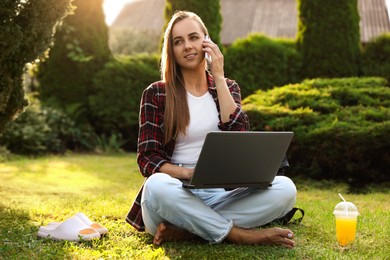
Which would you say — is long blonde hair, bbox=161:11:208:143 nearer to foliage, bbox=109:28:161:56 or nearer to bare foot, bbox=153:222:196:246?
bare foot, bbox=153:222:196:246

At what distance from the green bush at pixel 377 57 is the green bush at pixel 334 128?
2.92m

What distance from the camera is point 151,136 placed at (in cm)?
374

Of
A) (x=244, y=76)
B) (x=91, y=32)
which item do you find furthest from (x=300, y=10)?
(x=91, y=32)

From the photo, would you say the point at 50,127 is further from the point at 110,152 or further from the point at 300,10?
the point at 300,10

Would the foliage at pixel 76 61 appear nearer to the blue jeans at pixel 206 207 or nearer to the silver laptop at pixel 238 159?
the blue jeans at pixel 206 207

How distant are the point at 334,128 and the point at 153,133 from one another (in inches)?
138

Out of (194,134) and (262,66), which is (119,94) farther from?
(194,134)

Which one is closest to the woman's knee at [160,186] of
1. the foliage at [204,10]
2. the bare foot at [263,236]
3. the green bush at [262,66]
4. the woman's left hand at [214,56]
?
the bare foot at [263,236]

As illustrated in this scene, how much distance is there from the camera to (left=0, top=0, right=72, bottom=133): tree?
527 centimetres

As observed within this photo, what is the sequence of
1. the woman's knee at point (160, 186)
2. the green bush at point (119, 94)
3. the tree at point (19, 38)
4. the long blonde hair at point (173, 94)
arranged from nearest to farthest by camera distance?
the woman's knee at point (160, 186) → the long blonde hair at point (173, 94) → the tree at point (19, 38) → the green bush at point (119, 94)

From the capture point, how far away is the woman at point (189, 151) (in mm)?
3486

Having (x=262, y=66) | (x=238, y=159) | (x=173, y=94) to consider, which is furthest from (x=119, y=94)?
(x=238, y=159)

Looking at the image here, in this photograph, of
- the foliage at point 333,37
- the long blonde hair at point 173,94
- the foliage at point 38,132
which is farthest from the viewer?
the foliage at point 333,37

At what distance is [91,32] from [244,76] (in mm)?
2827
